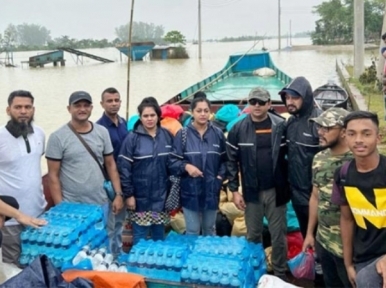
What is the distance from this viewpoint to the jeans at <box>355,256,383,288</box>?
2.10 metres

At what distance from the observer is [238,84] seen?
Answer: 1333 centimetres

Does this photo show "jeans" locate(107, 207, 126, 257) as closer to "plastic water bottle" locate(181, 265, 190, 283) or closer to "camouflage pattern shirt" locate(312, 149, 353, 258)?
"plastic water bottle" locate(181, 265, 190, 283)

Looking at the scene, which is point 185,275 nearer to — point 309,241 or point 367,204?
point 309,241

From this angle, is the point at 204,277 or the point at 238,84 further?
the point at 238,84

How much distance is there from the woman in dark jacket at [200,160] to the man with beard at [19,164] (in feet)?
3.25

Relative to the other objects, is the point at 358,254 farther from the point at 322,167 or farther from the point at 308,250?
the point at 308,250

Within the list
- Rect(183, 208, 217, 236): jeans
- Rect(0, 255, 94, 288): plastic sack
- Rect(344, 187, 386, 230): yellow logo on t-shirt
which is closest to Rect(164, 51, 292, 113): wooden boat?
Rect(183, 208, 217, 236): jeans

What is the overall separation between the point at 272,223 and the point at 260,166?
472mm

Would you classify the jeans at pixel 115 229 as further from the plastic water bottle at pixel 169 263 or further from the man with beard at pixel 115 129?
the plastic water bottle at pixel 169 263

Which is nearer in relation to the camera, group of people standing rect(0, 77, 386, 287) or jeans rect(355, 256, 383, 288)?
jeans rect(355, 256, 383, 288)

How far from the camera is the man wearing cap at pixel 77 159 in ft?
10.6

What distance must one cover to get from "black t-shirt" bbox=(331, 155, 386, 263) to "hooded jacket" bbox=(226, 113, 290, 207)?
0.99m

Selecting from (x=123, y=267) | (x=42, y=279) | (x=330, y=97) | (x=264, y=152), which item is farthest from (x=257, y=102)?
(x=330, y=97)

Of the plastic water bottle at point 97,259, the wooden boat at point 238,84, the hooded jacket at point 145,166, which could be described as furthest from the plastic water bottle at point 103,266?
the wooden boat at point 238,84
